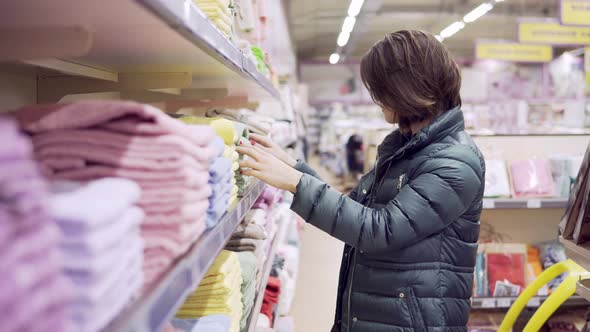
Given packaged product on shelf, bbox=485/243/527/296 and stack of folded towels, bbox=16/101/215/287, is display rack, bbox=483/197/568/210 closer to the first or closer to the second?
packaged product on shelf, bbox=485/243/527/296

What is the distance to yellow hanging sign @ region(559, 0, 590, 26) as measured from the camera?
710cm

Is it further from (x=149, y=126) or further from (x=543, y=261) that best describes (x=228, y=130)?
(x=543, y=261)

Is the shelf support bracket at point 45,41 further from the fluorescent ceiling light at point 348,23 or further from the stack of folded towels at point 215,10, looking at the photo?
the fluorescent ceiling light at point 348,23

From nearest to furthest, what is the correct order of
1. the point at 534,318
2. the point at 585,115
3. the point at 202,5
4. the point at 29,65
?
the point at 29,65 < the point at 202,5 < the point at 534,318 < the point at 585,115

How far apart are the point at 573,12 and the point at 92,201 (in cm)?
780

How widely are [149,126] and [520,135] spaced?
12.4 feet

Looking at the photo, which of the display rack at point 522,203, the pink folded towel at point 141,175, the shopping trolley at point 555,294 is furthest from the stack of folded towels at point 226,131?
the display rack at point 522,203

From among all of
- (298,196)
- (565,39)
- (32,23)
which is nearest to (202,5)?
(298,196)

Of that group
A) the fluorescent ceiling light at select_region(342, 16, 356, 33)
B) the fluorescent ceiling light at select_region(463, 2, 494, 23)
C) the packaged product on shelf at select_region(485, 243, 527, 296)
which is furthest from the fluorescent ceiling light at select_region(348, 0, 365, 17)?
the packaged product on shelf at select_region(485, 243, 527, 296)

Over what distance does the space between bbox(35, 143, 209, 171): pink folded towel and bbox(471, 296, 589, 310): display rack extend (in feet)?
10.5

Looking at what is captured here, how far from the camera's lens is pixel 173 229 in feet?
2.81

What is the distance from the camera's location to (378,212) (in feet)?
5.45

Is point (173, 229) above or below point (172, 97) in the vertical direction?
below

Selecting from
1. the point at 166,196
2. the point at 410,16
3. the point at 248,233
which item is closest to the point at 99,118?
the point at 166,196
